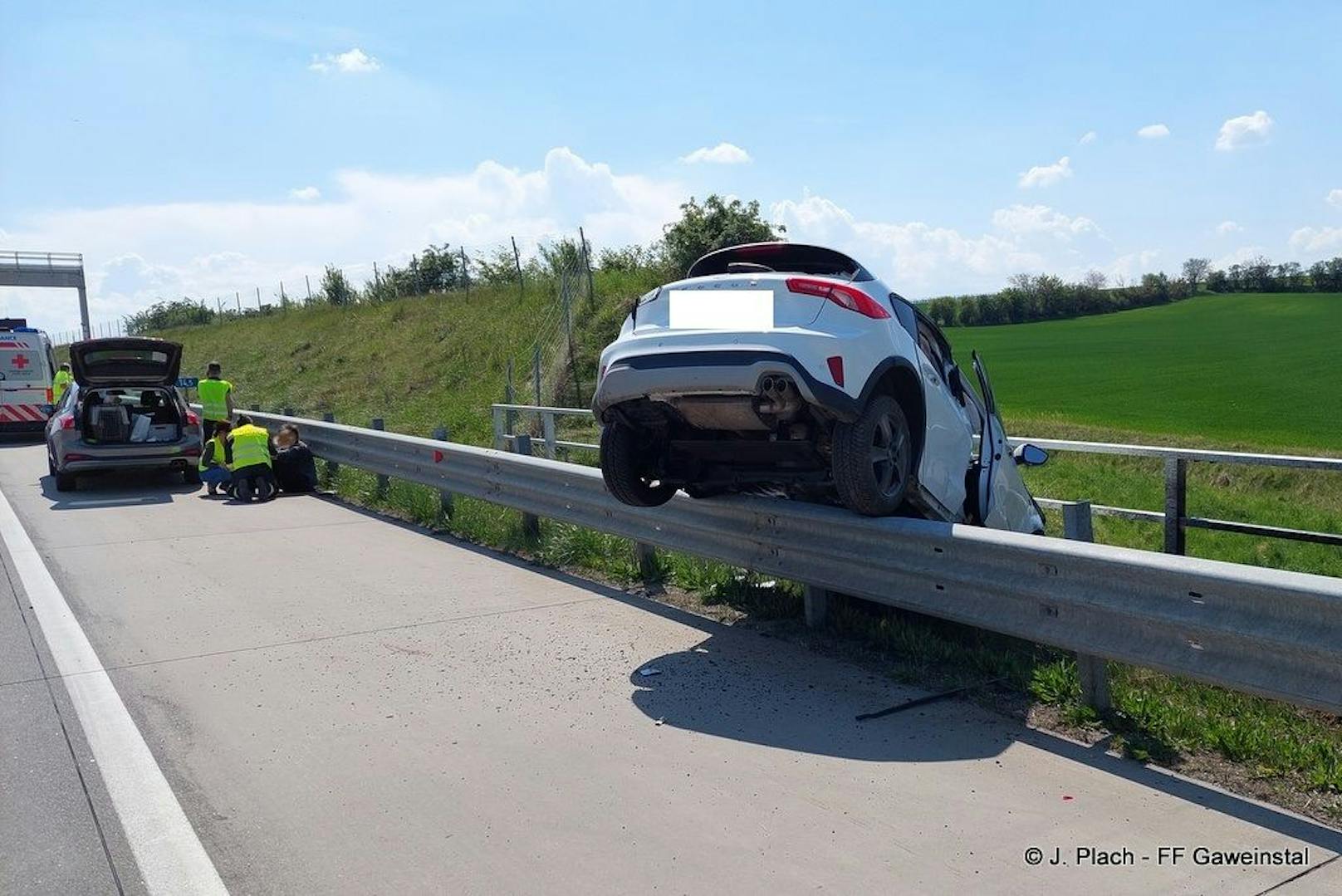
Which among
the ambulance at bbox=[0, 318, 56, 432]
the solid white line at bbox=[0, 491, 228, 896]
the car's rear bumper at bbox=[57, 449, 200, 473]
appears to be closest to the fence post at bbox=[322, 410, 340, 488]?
the car's rear bumper at bbox=[57, 449, 200, 473]

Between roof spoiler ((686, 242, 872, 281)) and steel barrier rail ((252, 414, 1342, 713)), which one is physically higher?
roof spoiler ((686, 242, 872, 281))

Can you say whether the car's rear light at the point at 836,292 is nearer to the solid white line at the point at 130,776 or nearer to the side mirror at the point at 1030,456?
the side mirror at the point at 1030,456

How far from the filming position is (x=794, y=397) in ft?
19.2

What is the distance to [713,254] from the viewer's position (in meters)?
6.99

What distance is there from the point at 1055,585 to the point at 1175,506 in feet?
9.52

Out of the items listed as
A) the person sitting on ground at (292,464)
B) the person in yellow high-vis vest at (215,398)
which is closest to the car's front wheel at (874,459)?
the person sitting on ground at (292,464)

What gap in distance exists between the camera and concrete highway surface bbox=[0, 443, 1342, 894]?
3932mm

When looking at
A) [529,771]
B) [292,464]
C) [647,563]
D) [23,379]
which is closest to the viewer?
[529,771]

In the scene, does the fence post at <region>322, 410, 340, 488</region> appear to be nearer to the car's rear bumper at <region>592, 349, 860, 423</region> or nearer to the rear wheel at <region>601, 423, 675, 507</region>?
the rear wheel at <region>601, 423, 675, 507</region>

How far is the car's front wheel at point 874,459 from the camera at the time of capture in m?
5.97

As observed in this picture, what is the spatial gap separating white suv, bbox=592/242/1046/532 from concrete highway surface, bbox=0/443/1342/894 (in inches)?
40.0

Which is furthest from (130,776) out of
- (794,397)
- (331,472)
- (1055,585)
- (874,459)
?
(331,472)

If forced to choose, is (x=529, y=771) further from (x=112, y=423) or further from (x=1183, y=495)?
(x=112, y=423)

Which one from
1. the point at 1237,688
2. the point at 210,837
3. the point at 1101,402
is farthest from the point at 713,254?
the point at 1101,402
